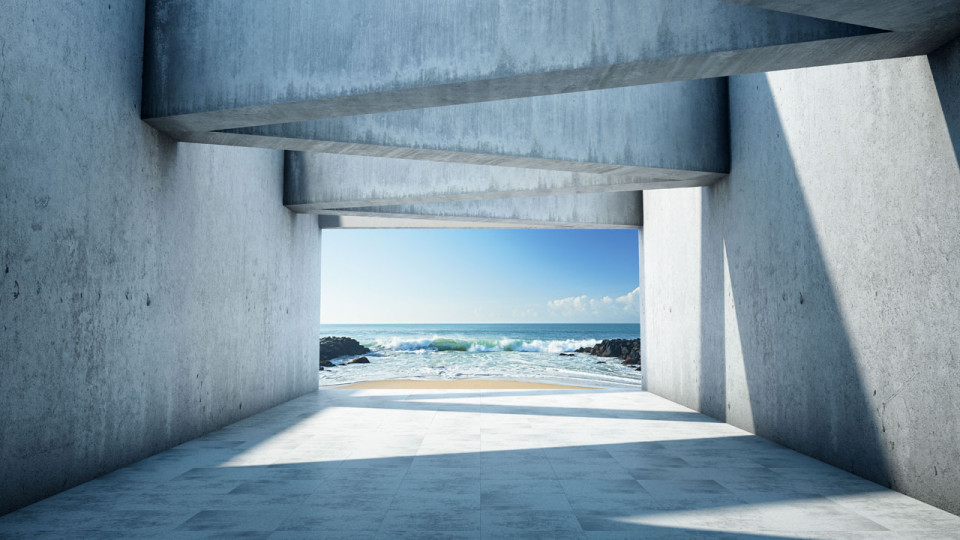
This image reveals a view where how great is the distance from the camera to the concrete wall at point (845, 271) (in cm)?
373

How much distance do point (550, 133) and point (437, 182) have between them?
85.1 inches

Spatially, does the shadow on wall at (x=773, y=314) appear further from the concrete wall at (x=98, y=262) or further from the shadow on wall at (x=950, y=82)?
the concrete wall at (x=98, y=262)

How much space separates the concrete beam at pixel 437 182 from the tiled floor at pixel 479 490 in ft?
9.20

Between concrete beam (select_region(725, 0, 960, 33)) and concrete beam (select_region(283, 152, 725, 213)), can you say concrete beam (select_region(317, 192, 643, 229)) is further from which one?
concrete beam (select_region(725, 0, 960, 33))

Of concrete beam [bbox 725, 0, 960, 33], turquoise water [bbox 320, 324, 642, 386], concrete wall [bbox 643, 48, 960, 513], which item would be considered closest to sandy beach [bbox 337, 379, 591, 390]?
concrete wall [bbox 643, 48, 960, 513]

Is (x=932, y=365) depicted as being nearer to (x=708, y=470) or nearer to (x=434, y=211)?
(x=708, y=470)

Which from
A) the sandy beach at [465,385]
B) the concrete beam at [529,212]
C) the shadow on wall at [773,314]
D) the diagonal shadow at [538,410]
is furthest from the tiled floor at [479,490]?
the sandy beach at [465,385]

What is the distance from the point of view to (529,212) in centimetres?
964

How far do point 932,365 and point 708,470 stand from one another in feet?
5.51

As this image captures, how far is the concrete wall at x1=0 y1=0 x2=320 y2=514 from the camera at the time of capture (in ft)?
12.1

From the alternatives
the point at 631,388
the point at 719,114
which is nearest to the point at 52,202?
the point at 719,114

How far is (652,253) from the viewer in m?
10.5

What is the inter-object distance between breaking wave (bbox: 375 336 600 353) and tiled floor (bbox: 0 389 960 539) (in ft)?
117

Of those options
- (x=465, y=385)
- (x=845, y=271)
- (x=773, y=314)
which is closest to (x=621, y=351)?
(x=465, y=385)
